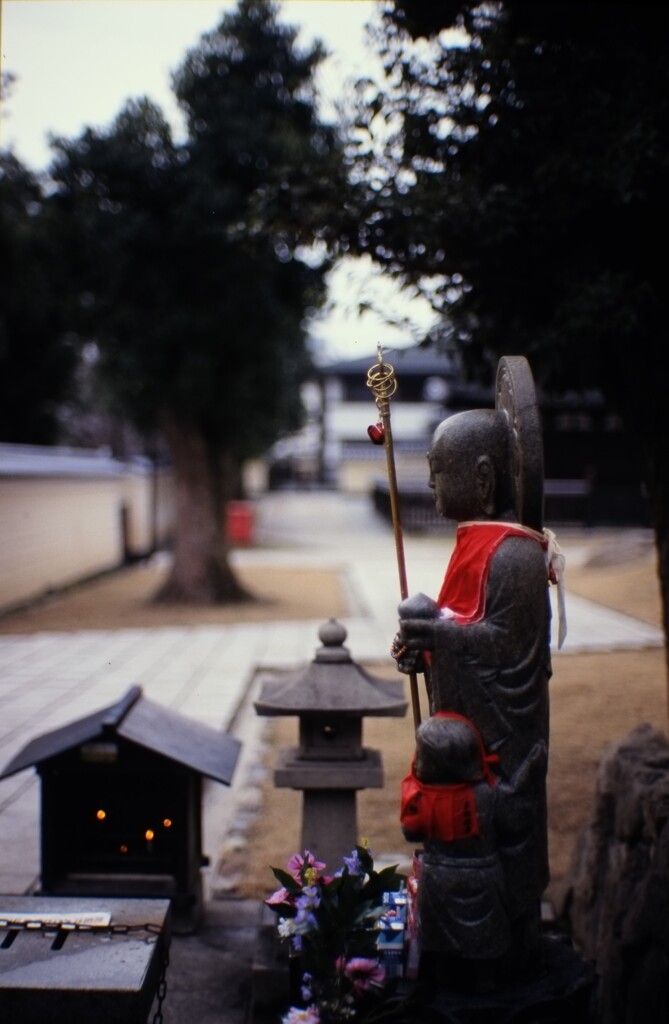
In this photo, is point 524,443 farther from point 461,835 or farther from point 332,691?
point 332,691

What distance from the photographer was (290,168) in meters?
5.16

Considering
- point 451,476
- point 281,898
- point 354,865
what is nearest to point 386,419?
point 451,476

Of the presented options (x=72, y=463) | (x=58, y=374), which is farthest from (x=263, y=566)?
(x=58, y=374)

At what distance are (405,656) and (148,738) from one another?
179cm

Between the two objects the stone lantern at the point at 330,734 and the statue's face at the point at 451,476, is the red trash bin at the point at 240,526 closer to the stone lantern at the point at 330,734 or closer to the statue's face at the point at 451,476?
the stone lantern at the point at 330,734

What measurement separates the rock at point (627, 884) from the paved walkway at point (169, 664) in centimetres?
237

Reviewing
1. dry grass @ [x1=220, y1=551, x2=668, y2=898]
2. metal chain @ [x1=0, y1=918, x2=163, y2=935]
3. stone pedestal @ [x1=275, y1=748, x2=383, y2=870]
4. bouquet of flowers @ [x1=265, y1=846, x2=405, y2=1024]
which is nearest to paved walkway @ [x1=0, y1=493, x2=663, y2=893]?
dry grass @ [x1=220, y1=551, x2=668, y2=898]

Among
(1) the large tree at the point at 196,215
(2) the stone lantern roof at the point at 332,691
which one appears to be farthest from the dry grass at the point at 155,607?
(2) the stone lantern roof at the point at 332,691

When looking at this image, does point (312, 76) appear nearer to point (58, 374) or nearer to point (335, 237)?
point (335, 237)

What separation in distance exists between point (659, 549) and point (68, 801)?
3341 millimetres

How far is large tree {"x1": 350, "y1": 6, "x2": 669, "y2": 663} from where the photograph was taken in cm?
437

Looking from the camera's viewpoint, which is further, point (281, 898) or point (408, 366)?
point (408, 366)

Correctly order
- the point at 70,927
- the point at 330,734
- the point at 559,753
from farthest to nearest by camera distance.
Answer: the point at 559,753
the point at 330,734
the point at 70,927

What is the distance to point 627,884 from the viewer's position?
3.49m
